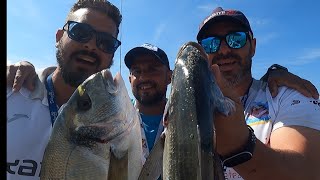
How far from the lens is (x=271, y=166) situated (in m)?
2.53

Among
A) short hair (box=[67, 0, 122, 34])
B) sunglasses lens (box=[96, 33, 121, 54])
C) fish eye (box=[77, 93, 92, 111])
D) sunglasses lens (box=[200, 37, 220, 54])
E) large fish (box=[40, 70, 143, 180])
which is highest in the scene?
short hair (box=[67, 0, 122, 34])

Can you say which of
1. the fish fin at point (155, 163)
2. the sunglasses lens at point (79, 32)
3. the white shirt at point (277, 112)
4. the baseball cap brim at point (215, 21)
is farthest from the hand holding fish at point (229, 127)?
the sunglasses lens at point (79, 32)

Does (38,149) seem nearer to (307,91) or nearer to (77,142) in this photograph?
(77,142)

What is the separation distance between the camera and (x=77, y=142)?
2.84 m

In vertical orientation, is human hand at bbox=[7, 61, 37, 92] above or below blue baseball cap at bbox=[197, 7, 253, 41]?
below

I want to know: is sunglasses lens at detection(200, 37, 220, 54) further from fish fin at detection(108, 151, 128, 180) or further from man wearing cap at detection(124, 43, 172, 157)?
man wearing cap at detection(124, 43, 172, 157)

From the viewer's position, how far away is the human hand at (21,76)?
4406 millimetres

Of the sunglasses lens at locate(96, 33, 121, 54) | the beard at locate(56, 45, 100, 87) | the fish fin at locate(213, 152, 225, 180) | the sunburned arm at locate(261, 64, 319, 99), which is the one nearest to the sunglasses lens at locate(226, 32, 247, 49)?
the sunburned arm at locate(261, 64, 319, 99)

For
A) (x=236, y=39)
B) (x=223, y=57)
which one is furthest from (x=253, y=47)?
(x=223, y=57)

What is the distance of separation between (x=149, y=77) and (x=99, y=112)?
3.66m

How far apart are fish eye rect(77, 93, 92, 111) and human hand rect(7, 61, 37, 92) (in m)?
1.71

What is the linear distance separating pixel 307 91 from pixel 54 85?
307cm

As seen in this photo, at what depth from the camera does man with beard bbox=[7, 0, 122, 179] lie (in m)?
3.96

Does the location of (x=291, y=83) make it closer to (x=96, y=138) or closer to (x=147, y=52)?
(x=96, y=138)
